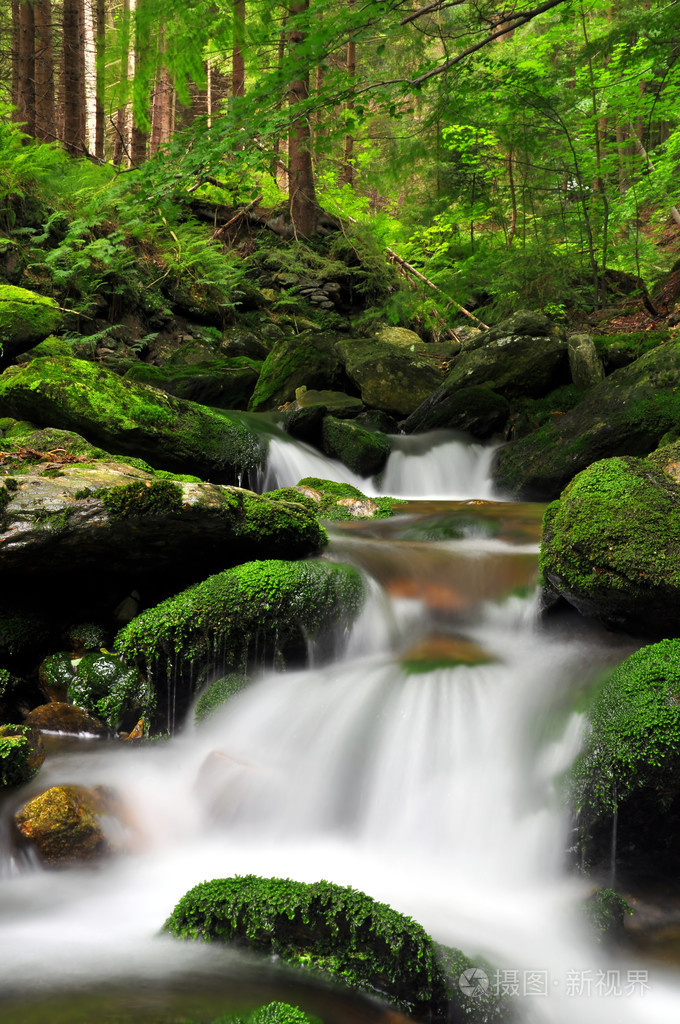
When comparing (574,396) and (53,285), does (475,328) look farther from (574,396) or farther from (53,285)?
(53,285)

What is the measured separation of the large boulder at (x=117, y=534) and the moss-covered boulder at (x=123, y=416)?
1.62m

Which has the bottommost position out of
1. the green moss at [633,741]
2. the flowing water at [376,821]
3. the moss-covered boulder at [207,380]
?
the flowing water at [376,821]

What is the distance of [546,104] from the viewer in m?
10.5

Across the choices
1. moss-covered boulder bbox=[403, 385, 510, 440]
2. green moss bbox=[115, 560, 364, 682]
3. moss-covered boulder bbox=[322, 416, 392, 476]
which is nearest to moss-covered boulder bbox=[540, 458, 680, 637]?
green moss bbox=[115, 560, 364, 682]

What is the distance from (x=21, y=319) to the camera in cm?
835

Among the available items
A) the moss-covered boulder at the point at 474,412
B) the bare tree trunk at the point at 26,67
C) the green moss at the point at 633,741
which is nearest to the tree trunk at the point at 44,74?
the bare tree trunk at the point at 26,67

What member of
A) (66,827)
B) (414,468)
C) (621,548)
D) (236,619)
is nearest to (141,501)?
(236,619)

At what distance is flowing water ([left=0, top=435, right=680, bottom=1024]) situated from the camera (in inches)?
97.1

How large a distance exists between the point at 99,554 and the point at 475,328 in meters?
12.9

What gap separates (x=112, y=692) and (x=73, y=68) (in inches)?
674

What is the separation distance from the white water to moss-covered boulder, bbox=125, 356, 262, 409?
2.37 m

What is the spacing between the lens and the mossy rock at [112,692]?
14.3 ft

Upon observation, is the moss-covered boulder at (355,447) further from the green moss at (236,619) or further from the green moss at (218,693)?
the green moss at (218,693)

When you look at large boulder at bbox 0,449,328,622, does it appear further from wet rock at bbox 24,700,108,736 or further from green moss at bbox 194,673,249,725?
green moss at bbox 194,673,249,725
